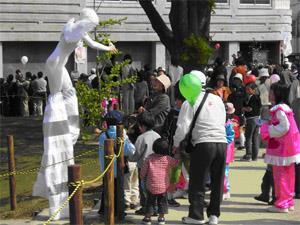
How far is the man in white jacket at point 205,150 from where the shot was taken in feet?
24.0

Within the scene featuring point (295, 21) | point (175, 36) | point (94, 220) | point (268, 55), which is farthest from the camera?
point (295, 21)

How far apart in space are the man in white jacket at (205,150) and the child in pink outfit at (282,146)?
994 millimetres

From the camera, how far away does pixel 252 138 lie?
12516mm

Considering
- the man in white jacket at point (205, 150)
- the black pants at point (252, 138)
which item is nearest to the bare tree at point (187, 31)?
the black pants at point (252, 138)

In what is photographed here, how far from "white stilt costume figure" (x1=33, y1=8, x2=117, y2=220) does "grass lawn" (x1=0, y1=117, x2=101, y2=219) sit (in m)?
1.05

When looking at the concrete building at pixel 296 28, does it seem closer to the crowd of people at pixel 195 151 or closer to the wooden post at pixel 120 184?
the crowd of people at pixel 195 151

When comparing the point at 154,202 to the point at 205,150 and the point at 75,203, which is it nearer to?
the point at 205,150

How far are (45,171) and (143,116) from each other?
157cm

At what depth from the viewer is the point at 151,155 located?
24.5 feet

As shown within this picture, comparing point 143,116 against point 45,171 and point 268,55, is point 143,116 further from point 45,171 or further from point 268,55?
point 268,55

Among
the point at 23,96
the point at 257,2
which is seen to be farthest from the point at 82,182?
the point at 257,2

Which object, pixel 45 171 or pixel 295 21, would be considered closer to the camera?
pixel 45 171

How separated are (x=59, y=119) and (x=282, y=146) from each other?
10.1ft

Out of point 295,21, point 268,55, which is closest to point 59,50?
point 268,55
